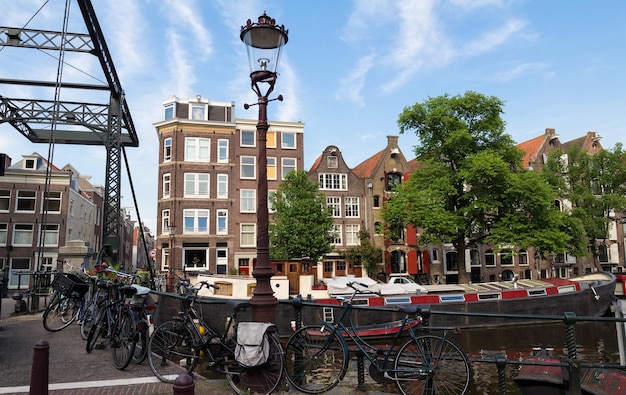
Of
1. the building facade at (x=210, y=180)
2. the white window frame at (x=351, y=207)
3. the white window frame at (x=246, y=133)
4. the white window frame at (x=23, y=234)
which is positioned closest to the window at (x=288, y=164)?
the building facade at (x=210, y=180)

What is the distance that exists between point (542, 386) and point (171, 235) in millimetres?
28565

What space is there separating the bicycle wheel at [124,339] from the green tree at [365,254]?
27675 mm

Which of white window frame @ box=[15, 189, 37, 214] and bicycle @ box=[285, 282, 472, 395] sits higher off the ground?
white window frame @ box=[15, 189, 37, 214]

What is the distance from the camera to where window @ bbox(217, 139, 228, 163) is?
3400 cm

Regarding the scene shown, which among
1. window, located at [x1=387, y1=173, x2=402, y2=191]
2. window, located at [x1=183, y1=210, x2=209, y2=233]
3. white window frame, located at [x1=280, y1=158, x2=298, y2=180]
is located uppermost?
A: white window frame, located at [x1=280, y1=158, x2=298, y2=180]

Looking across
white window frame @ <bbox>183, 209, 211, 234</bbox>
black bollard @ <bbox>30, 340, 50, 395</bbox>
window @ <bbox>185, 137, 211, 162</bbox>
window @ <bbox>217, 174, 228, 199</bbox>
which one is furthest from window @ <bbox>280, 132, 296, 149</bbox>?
black bollard @ <bbox>30, 340, 50, 395</bbox>

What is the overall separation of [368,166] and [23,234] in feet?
89.1

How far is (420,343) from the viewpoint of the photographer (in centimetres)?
488

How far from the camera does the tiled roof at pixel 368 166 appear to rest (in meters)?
37.9

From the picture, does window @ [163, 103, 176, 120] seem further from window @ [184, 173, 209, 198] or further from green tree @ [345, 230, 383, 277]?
green tree @ [345, 230, 383, 277]

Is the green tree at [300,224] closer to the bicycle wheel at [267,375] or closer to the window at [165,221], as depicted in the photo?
the window at [165,221]

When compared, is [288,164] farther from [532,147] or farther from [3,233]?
[532,147]

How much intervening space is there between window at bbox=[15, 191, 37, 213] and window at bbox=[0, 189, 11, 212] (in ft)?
1.95

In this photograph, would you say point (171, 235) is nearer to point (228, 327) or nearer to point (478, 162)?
point (478, 162)
